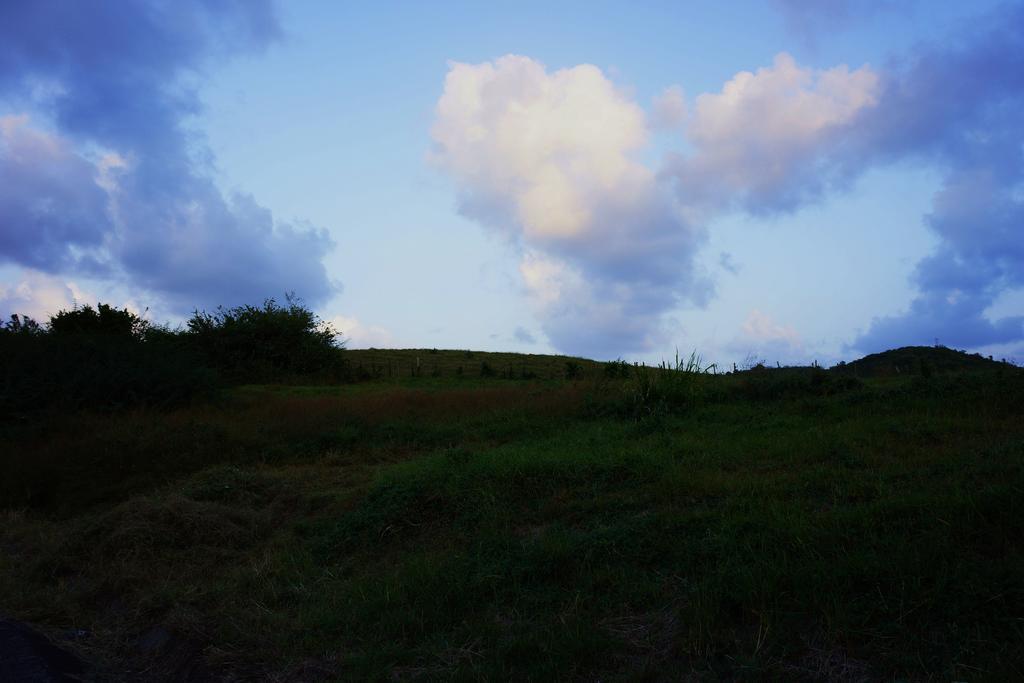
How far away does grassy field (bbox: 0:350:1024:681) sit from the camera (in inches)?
174

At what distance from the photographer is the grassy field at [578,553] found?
4.42 meters

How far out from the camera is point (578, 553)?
6.07m

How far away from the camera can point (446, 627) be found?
5.38 meters

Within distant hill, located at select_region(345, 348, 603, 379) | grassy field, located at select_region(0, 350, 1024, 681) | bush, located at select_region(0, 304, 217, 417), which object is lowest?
grassy field, located at select_region(0, 350, 1024, 681)

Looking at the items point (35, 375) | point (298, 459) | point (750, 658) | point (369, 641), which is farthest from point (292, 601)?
point (35, 375)

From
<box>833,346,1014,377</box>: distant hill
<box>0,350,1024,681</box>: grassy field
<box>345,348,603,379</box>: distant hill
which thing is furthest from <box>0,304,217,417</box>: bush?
<box>833,346,1014,377</box>: distant hill

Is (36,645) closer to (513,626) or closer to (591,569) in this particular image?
(513,626)

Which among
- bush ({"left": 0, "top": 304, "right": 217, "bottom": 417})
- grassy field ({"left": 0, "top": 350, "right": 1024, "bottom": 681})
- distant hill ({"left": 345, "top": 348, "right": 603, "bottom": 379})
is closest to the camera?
grassy field ({"left": 0, "top": 350, "right": 1024, "bottom": 681})

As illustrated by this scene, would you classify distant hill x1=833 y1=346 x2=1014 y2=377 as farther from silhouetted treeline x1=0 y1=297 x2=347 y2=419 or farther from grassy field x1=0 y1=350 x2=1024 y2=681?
silhouetted treeline x1=0 y1=297 x2=347 y2=419

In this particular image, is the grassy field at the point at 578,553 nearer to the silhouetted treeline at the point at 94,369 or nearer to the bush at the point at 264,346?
the silhouetted treeline at the point at 94,369

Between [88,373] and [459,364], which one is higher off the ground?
[459,364]

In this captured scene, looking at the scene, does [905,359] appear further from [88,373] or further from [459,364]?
[88,373]

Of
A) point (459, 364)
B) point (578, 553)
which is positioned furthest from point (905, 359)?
point (578, 553)

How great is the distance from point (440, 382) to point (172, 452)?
1689 centimetres
